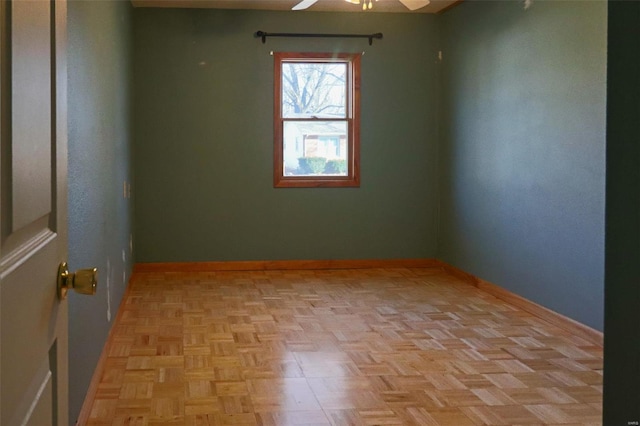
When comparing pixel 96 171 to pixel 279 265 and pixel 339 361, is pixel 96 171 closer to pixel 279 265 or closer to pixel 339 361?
pixel 339 361

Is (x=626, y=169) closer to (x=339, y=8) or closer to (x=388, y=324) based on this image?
(x=388, y=324)

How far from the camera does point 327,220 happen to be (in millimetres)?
6879

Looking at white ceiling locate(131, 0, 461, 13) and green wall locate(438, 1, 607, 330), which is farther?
white ceiling locate(131, 0, 461, 13)

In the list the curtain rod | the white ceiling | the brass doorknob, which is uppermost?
the white ceiling

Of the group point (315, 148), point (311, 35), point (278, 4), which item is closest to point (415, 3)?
point (278, 4)

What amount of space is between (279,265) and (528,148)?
2574 mm

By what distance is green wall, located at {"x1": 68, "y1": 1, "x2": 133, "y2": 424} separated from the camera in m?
2.70

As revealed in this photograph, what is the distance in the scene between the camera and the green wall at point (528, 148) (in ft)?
14.0

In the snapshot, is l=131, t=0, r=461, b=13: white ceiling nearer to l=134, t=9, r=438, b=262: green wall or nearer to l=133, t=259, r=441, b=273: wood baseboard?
l=134, t=9, r=438, b=262: green wall

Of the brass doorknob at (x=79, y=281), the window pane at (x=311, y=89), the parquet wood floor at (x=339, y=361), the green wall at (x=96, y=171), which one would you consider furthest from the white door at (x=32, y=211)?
the window pane at (x=311, y=89)

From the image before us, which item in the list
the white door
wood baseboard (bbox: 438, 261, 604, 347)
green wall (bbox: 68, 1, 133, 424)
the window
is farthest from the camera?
the window

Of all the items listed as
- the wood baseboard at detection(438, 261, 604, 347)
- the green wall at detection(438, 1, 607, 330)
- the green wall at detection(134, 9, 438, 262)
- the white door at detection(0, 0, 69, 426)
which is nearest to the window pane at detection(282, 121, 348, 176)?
the green wall at detection(134, 9, 438, 262)

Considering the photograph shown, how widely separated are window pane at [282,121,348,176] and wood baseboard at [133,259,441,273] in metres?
0.77

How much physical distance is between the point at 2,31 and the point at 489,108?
522 cm
